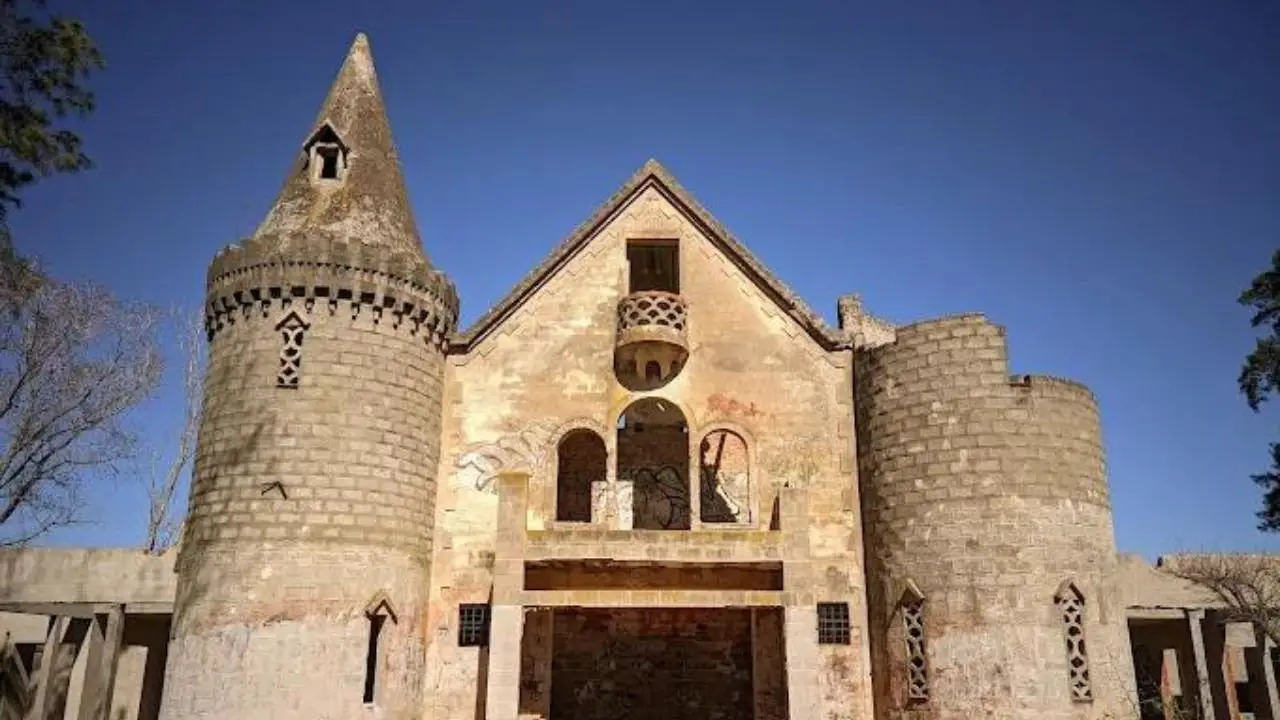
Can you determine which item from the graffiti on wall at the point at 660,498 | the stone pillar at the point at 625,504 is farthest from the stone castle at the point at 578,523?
the graffiti on wall at the point at 660,498

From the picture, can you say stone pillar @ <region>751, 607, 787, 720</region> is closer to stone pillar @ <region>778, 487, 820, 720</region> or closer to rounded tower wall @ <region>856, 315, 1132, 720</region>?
rounded tower wall @ <region>856, 315, 1132, 720</region>

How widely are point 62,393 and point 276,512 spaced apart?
11.8 metres

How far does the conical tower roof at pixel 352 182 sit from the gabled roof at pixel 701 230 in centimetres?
208

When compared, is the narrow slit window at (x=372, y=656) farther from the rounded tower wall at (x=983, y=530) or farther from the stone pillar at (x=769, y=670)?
the rounded tower wall at (x=983, y=530)

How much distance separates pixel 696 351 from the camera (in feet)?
69.4

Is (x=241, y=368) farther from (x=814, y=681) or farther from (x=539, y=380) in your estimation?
(x=814, y=681)

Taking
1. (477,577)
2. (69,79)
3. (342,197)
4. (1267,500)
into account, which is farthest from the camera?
(1267,500)

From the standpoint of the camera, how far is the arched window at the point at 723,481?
2472 centimetres

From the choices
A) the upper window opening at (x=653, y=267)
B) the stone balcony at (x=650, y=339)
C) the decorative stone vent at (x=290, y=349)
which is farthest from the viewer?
the upper window opening at (x=653, y=267)

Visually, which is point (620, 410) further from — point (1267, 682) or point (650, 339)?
point (1267, 682)

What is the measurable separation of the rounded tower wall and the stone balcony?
14.4 feet

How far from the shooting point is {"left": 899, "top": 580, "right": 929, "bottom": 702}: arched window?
57.7 feet

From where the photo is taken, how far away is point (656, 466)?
25.4 m

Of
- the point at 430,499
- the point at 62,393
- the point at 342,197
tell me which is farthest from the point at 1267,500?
the point at 62,393
